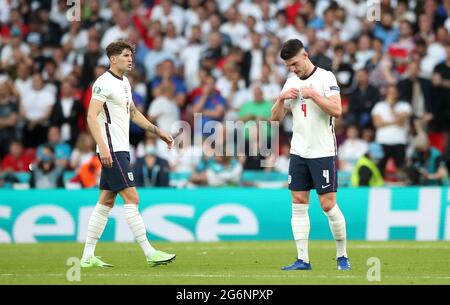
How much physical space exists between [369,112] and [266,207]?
3.68 metres

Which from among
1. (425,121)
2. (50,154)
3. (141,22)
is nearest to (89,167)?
(50,154)

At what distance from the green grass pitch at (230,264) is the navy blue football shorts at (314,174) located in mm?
958

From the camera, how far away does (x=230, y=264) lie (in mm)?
12945

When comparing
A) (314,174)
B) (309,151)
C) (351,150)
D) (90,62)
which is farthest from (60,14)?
(314,174)

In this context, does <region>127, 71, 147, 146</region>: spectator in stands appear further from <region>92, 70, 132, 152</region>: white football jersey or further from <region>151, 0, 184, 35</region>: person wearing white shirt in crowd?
<region>92, 70, 132, 152</region>: white football jersey

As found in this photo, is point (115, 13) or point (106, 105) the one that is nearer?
point (106, 105)

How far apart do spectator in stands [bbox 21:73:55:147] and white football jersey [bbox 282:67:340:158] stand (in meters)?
11.3

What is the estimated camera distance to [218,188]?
60.2 ft

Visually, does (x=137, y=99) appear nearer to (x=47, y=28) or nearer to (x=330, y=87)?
(x=47, y=28)

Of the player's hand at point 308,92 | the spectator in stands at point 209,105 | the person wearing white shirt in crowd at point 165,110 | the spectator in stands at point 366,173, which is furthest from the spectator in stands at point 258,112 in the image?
the player's hand at point 308,92

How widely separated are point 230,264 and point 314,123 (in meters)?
2.28

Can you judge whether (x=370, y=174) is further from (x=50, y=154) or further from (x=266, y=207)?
(x=50, y=154)

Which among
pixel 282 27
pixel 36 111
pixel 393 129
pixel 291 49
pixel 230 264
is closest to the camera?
pixel 291 49

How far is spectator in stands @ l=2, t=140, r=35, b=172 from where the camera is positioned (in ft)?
70.1
